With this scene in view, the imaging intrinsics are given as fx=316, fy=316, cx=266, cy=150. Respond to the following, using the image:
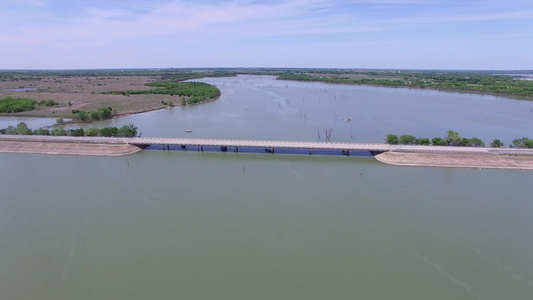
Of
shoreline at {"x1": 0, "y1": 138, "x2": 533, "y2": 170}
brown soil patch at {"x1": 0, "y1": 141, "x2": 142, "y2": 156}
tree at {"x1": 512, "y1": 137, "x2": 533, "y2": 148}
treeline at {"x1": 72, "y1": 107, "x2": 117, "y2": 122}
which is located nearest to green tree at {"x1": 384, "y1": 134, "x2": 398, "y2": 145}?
shoreline at {"x1": 0, "y1": 138, "x2": 533, "y2": 170}

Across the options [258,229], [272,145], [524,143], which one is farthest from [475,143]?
[258,229]

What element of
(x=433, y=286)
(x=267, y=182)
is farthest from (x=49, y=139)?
(x=433, y=286)

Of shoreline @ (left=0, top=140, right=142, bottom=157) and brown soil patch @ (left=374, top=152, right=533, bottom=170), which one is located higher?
shoreline @ (left=0, top=140, right=142, bottom=157)

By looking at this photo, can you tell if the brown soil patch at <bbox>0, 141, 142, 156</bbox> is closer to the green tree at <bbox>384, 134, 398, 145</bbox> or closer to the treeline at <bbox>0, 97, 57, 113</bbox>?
the green tree at <bbox>384, 134, 398, 145</bbox>

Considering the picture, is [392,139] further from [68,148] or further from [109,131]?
[68,148]

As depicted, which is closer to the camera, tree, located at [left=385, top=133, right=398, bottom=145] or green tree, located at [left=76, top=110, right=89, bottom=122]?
tree, located at [left=385, top=133, right=398, bottom=145]

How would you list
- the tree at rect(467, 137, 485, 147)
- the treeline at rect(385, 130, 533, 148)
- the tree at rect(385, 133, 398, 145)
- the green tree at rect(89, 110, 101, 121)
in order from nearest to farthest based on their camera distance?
the treeline at rect(385, 130, 533, 148)
the tree at rect(467, 137, 485, 147)
the tree at rect(385, 133, 398, 145)
the green tree at rect(89, 110, 101, 121)
